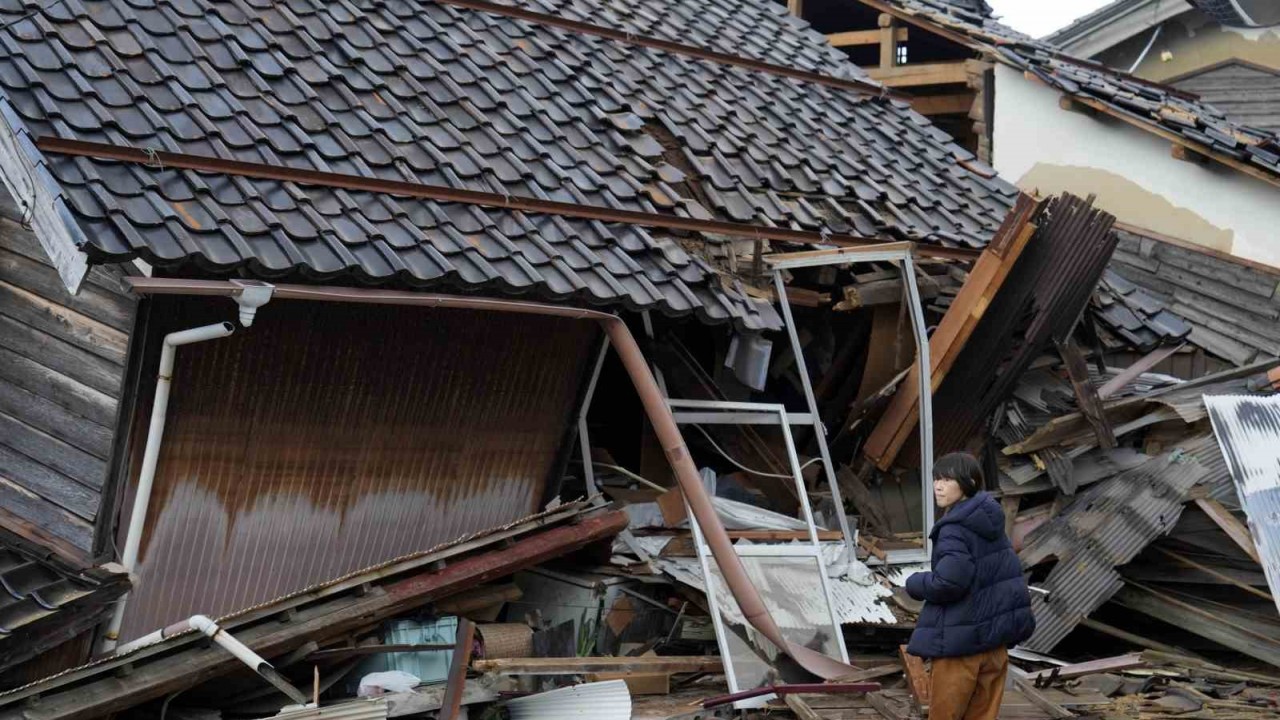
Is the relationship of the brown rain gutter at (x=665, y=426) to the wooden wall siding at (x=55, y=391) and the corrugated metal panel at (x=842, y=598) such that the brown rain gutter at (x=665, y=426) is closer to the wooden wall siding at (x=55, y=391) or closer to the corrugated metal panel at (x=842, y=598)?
the corrugated metal panel at (x=842, y=598)

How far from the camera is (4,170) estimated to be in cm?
739

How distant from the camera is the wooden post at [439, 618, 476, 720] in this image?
7.88 metres

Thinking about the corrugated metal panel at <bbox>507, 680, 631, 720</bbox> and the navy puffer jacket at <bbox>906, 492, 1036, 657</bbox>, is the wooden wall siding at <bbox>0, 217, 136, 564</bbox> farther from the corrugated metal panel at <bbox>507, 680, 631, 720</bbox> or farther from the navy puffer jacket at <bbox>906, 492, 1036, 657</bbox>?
the navy puffer jacket at <bbox>906, 492, 1036, 657</bbox>

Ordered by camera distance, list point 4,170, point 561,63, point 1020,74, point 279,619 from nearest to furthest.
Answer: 1. point 4,170
2. point 279,619
3. point 561,63
4. point 1020,74

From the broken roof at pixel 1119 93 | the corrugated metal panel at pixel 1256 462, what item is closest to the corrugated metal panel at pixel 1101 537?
the corrugated metal panel at pixel 1256 462

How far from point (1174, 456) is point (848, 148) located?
3.54 m

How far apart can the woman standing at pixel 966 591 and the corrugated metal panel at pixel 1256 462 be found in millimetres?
2448

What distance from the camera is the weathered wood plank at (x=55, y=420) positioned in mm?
7664

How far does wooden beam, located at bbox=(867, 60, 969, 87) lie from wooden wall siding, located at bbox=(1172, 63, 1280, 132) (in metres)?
4.02

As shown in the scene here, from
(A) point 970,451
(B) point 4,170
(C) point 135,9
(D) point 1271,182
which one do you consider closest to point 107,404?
(B) point 4,170

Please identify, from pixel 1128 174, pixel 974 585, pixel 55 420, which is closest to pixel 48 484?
pixel 55 420

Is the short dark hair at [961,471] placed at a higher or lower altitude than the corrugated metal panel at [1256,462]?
higher

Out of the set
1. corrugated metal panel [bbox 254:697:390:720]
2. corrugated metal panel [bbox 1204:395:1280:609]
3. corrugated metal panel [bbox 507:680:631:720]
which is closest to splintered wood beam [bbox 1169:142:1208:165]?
corrugated metal panel [bbox 1204:395:1280:609]

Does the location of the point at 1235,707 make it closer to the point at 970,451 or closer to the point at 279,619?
the point at 970,451
